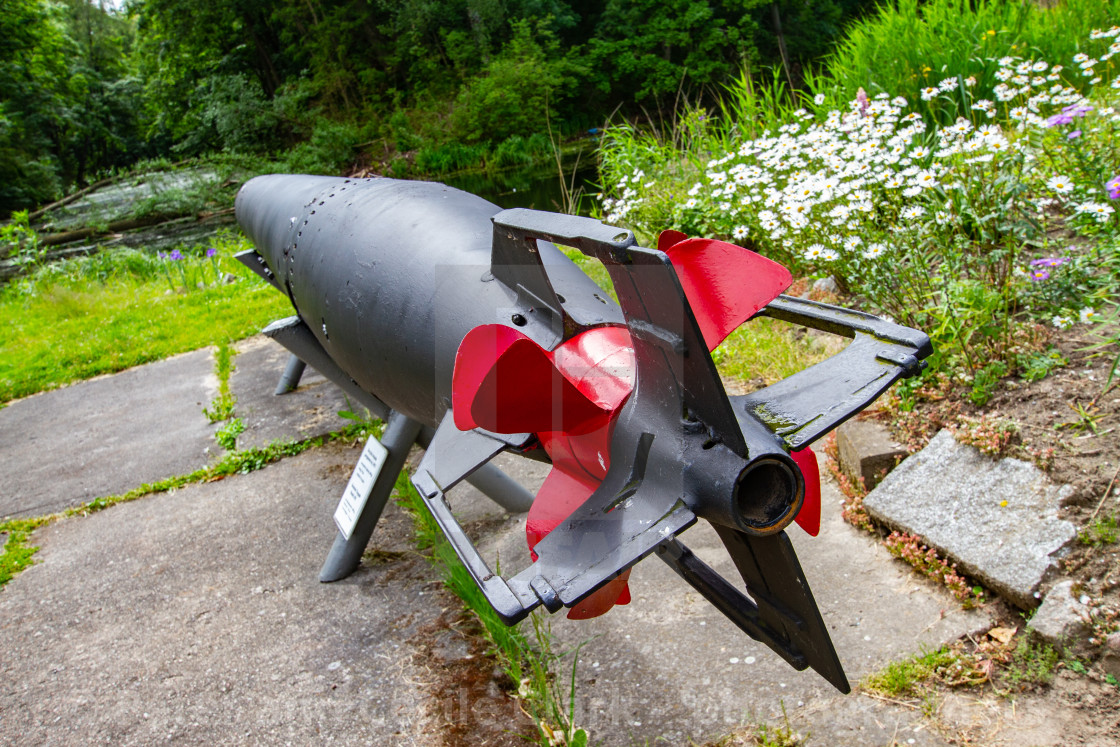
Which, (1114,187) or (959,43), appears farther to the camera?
(959,43)

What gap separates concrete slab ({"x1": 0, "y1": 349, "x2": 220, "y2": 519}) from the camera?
4031 mm

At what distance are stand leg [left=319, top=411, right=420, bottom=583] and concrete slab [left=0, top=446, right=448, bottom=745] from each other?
7 centimetres

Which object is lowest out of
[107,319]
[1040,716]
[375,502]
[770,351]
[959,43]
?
[1040,716]

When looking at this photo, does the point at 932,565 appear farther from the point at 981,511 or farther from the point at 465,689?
the point at 465,689

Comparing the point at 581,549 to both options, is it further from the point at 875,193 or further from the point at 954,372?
the point at 875,193

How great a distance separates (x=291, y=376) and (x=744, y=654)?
359 cm

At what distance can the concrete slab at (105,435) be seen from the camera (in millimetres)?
4031

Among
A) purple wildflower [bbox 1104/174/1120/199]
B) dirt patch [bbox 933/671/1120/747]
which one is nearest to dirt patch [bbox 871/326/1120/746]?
dirt patch [bbox 933/671/1120/747]

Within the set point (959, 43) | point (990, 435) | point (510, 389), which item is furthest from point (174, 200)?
point (510, 389)

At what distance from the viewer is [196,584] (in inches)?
116

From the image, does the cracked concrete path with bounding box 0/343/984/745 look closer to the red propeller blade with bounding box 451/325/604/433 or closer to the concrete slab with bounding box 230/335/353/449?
the concrete slab with bounding box 230/335/353/449

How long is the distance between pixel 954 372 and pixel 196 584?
9.48 ft

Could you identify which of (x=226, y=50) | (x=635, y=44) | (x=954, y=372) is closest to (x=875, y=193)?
(x=954, y=372)

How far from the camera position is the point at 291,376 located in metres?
4.86
